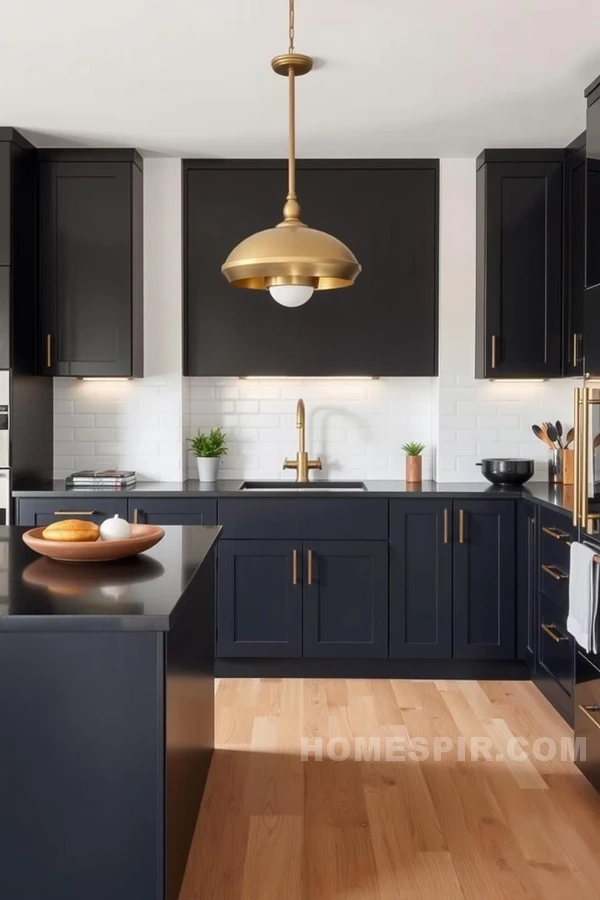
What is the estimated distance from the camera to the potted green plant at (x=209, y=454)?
4762 mm

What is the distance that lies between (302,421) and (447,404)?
805 mm

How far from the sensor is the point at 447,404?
4.79 meters

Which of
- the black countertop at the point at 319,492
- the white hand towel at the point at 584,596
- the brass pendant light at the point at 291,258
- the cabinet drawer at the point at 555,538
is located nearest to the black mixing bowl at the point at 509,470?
the black countertop at the point at 319,492

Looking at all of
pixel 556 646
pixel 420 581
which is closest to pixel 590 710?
pixel 556 646

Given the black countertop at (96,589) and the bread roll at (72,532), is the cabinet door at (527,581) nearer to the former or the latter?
the black countertop at (96,589)

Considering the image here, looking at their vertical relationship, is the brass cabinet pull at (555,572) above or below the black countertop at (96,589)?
below

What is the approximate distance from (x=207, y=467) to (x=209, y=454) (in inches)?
3.0

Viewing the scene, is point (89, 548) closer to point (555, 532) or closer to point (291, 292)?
point (291, 292)

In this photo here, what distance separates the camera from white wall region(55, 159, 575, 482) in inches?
187

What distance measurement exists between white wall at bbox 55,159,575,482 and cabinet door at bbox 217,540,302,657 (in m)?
0.72

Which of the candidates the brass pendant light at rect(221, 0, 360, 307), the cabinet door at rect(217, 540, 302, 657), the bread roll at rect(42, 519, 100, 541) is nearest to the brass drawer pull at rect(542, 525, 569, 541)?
the cabinet door at rect(217, 540, 302, 657)

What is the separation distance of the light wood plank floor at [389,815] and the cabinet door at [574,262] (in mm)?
1769

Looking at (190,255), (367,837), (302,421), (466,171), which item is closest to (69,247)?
(190,255)

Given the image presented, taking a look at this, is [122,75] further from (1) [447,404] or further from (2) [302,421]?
(1) [447,404]
